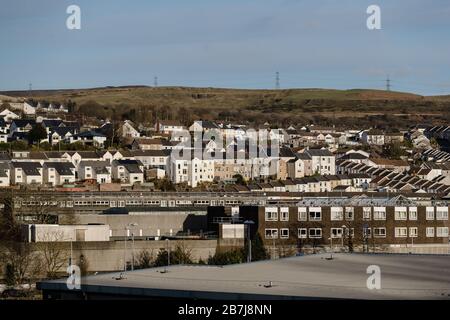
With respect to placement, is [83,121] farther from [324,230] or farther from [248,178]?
[324,230]

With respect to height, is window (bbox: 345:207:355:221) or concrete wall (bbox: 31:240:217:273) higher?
window (bbox: 345:207:355:221)

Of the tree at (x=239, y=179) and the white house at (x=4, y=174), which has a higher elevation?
the white house at (x=4, y=174)

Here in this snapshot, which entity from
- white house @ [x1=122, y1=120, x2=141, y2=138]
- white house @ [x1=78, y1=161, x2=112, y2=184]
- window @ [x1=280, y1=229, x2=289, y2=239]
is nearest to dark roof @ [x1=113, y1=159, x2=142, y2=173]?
white house @ [x1=78, y1=161, x2=112, y2=184]

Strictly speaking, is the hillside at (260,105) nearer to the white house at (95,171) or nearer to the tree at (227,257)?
the white house at (95,171)

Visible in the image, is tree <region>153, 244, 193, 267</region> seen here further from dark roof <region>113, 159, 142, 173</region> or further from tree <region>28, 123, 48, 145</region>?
tree <region>28, 123, 48, 145</region>

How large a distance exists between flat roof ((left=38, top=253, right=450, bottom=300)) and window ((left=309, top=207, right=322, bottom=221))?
44.1 ft

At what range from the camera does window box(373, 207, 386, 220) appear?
43.7m

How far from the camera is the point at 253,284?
24.0 metres

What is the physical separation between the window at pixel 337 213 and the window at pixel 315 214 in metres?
0.37

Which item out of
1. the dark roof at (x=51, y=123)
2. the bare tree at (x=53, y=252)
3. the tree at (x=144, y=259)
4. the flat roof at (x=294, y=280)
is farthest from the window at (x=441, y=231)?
the dark roof at (x=51, y=123)

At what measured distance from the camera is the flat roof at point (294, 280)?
22609mm

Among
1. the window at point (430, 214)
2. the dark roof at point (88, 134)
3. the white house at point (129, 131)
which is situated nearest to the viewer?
the window at point (430, 214)

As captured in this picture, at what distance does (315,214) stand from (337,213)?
675 mm

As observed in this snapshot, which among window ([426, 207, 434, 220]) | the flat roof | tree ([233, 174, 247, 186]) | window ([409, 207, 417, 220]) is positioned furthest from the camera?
tree ([233, 174, 247, 186])
